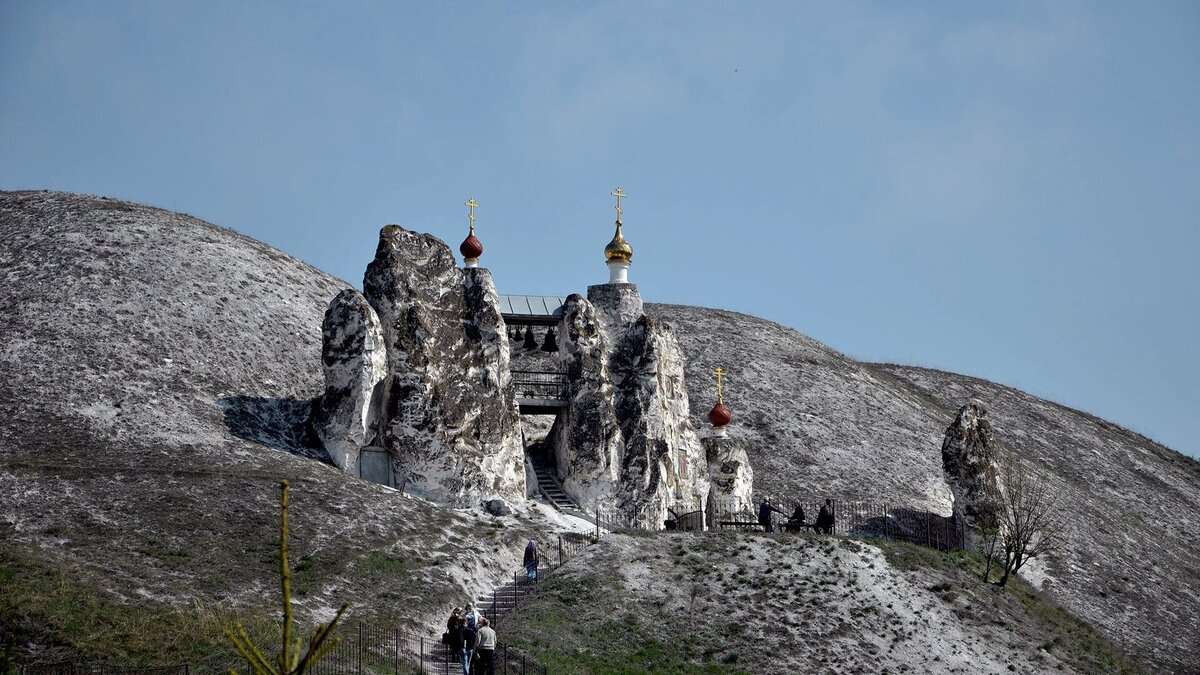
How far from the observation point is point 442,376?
189ft

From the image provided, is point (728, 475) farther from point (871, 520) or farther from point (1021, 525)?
point (1021, 525)

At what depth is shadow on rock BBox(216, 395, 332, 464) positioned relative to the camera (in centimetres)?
5666

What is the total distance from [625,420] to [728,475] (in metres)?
4.76

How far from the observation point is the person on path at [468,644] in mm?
40450

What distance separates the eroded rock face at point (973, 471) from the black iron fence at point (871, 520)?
84 cm

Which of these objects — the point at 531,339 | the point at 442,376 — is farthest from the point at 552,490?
the point at 531,339

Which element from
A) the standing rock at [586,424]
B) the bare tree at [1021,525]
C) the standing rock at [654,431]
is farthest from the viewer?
the standing rock at [654,431]

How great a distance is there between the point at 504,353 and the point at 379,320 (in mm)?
4660

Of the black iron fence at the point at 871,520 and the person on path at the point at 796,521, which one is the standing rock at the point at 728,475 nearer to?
the black iron fence at the point at 871,520

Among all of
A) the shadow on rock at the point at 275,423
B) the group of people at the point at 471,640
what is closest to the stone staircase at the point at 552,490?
the shadow on rock at the point at 275,423

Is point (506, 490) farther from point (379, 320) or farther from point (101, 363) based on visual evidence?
point (101, 363)

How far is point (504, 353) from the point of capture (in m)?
59.4

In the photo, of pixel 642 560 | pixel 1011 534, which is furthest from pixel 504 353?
pixel 1011 534

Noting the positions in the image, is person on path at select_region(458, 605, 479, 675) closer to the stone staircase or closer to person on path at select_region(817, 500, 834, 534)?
the stone staircase
